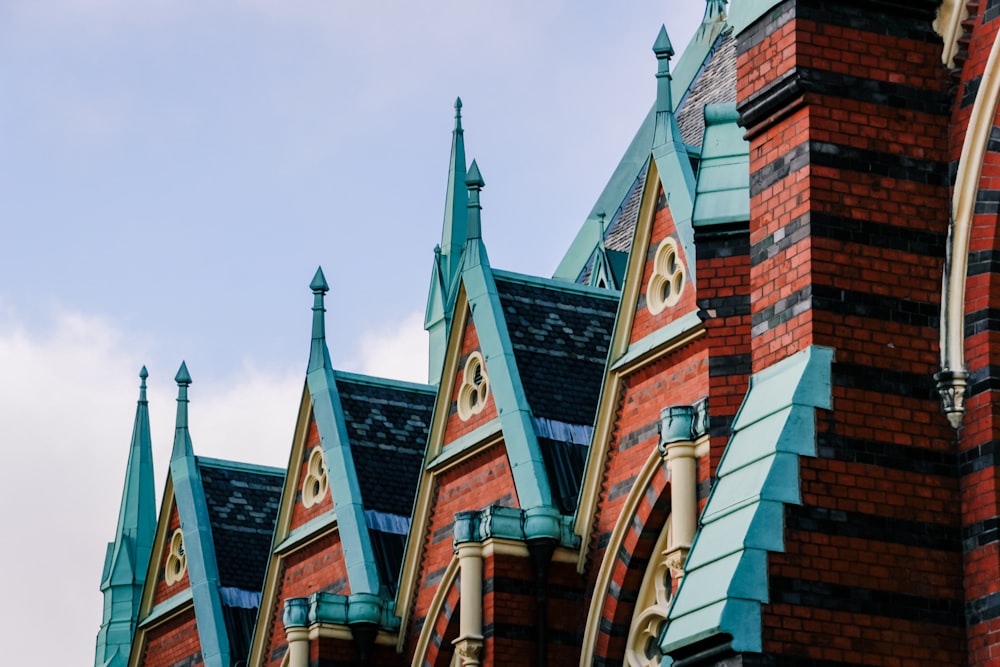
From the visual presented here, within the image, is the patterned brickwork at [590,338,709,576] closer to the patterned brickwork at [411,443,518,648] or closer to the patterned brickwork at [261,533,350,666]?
the patterned brickwork at [411,443,518,648]

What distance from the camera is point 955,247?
38.4ft

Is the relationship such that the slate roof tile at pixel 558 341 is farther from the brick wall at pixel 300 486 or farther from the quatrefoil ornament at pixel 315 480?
the brick wall at pixel 300 486

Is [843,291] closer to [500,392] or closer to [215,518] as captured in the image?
[500,392]

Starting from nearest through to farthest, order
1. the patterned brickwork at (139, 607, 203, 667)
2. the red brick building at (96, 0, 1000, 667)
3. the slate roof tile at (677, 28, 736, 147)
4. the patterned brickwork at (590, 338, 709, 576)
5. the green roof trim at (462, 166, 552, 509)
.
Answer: the red brick building at (96, 0, 1000, 667)
the patterned brickwork at (590, 338, 709, 576)
the green roof trim at (462, 166, 552, 509)
the patterned brickwork at (139, 607, 203, 667)
the slate roof tile at (677, 28, 736, 147)

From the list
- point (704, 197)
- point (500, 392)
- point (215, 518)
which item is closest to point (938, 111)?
point (704, 197)

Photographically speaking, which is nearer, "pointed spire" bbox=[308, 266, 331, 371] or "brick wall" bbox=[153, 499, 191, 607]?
"pointed spire" bbox=[308, 266, 331, 371]

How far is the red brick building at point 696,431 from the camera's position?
1095 cm

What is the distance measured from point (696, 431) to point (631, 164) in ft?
45.6

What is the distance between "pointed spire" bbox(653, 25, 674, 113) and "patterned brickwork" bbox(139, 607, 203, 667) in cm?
1097

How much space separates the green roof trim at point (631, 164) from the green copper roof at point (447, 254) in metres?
1.70

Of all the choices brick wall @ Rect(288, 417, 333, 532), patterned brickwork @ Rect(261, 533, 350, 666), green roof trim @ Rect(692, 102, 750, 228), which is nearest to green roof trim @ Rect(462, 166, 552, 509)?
patterned brickwork @ Rect(261, 533, 350, 666)

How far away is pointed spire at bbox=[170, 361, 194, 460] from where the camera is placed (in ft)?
90.9

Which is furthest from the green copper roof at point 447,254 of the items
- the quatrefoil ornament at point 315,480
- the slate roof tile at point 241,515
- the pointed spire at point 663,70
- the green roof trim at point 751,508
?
the green roof trim at point 751,508

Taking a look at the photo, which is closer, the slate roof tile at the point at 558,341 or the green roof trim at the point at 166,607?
the slate roof tile at the point at 558,341
